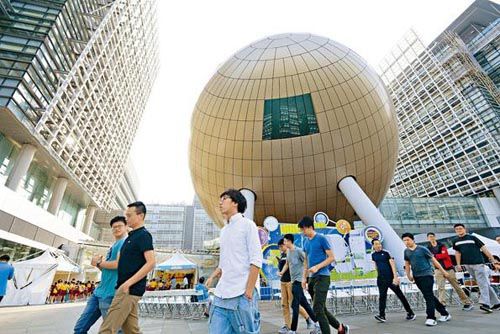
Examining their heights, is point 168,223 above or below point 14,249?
above

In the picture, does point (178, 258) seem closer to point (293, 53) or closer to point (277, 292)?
point (277, 292)

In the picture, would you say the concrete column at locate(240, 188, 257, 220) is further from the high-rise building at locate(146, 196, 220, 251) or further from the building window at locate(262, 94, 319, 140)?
the high-rise building at locate(146, 196, 220, 251)

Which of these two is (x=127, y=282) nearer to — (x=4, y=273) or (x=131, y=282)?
(x=131, y=282)

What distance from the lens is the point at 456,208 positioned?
3775 cm

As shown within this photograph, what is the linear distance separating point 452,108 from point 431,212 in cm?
2301

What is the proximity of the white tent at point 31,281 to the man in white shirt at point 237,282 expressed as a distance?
16924 mm

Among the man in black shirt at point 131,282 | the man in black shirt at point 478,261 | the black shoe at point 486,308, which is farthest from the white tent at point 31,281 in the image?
the black shoe at point 486,308

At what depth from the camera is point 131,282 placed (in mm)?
2656

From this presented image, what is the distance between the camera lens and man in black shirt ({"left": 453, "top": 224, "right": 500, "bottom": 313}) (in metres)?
Answer: 5.61

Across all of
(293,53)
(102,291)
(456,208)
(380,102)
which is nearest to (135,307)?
(102,291)

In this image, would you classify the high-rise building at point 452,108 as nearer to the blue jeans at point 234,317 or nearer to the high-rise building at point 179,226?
the high-rise building at point 179,226

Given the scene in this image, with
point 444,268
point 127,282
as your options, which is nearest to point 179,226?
point 444,268

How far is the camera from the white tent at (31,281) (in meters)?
13.9

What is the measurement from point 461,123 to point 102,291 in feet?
190
